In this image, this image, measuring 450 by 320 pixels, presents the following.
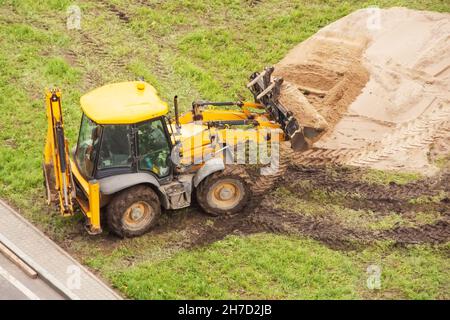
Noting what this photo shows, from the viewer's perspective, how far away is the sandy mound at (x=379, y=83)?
16500mm

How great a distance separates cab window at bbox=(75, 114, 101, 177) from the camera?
13.0 m

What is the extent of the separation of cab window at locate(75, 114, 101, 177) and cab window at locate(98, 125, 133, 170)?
0.13 metres

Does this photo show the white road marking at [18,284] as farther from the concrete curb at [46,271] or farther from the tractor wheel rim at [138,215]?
the tractor wheel rim at [138,215]

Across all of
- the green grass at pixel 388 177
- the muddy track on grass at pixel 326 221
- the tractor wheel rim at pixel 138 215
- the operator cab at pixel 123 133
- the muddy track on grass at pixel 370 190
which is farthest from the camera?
the green grass at pixel 388 177

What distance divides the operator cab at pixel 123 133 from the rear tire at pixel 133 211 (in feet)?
1.30

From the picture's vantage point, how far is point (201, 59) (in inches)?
789

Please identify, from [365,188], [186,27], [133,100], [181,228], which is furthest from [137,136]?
[186,27]

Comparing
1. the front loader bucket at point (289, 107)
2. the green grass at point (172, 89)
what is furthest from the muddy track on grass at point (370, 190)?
the front loader bucket at point (289, 107)

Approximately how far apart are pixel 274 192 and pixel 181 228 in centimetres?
214

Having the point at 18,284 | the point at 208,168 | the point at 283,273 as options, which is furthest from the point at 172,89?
the point at 18,284

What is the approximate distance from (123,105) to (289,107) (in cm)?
499

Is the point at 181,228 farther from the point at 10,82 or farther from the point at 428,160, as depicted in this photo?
the point at 10,82

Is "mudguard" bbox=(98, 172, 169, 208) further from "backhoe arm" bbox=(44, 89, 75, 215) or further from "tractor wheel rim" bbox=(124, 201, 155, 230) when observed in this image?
"backhoe arm" bbox=(44, 89, 75, 215)

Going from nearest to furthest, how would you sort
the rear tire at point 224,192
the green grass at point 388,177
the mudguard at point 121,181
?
the mudguard at point 121,181
the rear tire at point 224,192
the green grass at point 388,177
